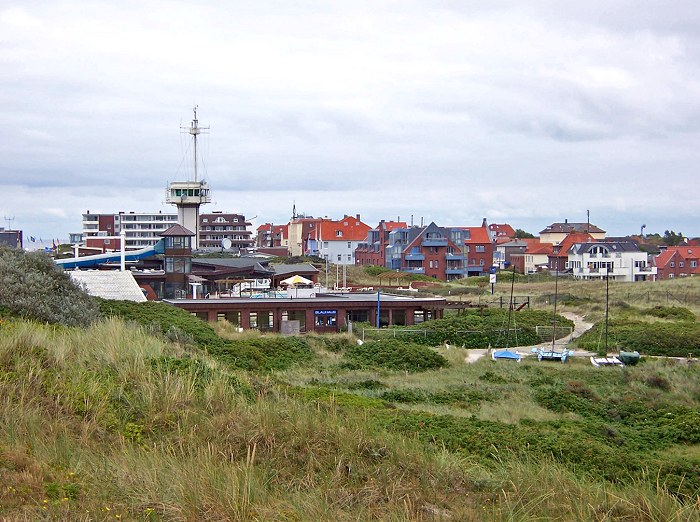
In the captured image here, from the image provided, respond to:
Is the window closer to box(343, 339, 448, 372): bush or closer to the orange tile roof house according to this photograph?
box(343, 339, 448, 372): bush

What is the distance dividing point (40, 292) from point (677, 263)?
3178 inches

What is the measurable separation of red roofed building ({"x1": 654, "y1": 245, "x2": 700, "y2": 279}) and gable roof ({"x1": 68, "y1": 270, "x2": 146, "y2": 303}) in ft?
216

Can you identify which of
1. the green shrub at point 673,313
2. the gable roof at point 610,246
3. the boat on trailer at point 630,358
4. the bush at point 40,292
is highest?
the gable roof at point 610,246

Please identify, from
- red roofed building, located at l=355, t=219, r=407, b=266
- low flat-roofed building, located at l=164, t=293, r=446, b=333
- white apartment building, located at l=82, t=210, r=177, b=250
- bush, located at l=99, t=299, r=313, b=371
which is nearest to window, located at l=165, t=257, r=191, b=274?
low flat-roofed building, located at l=164, t=293, r=446, b=333

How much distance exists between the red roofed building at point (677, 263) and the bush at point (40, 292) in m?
77.1

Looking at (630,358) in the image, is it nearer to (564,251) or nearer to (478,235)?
(564,251)

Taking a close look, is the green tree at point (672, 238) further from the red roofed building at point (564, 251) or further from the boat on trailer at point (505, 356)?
the boat on trailer at point (505, 356)

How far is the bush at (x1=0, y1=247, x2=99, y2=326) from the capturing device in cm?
1831

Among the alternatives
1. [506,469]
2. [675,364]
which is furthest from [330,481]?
[675,364]

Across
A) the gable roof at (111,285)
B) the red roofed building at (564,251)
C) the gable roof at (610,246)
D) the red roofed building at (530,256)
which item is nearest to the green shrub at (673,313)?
the gable roof at (111,285)

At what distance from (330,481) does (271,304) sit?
3485 cm

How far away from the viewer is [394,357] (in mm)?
30141

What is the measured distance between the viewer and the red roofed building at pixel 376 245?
93881 mm

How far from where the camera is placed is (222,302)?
41.9 metres
